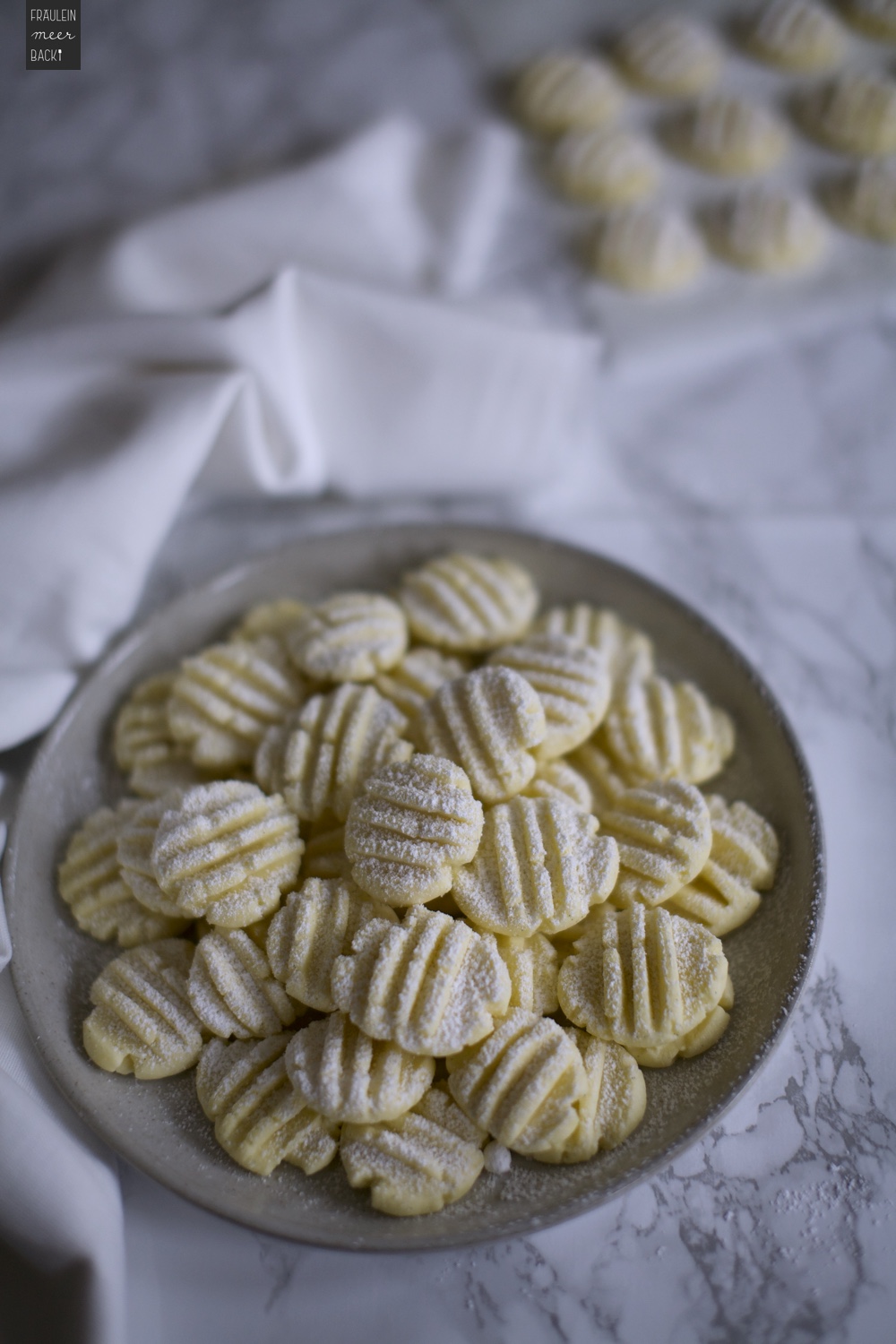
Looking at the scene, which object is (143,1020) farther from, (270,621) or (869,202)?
(869,202)

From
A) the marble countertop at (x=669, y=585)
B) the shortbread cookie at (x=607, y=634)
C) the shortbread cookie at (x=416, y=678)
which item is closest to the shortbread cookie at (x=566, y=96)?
the marble countertop at (x=669, y=585)

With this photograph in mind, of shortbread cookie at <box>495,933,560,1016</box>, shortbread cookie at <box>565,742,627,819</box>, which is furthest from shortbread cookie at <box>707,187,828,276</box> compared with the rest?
shortbread cookie at <box>495,933,560,1016</box>

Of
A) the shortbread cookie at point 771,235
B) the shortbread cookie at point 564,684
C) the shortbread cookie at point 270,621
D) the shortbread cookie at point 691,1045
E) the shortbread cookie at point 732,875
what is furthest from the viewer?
the shortbread cookie at point 771,235

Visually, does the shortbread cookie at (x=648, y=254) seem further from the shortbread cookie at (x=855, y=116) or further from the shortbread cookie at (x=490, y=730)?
the shortbread cookie at (x=490, y=730)

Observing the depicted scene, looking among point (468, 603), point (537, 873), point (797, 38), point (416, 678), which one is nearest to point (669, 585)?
point (468, 603)

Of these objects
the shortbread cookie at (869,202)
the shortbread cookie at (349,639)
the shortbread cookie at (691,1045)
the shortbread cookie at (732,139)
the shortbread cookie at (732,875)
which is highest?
the shortbread cookie at (732,139)

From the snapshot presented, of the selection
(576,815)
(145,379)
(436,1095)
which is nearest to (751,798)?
(576,815)

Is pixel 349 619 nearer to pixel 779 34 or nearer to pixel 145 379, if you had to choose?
pixel 145 379
